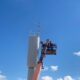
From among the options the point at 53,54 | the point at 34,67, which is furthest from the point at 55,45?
the point at 34,67

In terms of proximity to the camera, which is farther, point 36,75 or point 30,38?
point 30,38

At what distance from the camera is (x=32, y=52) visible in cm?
7369

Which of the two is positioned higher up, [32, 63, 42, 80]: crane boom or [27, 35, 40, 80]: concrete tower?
[27, 35, 40, 80]: concrete tower

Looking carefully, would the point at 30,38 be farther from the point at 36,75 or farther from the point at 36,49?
the point at 36,75

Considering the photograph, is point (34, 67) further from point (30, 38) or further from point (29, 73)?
point (30, 38)

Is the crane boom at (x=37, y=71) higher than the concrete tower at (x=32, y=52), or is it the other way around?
the concrete tower at (x=32, y=52)

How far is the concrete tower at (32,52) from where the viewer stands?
71.9 meters

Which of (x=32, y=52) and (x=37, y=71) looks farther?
(x=32, y=52)

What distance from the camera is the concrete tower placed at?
236ft

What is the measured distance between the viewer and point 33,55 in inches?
2891

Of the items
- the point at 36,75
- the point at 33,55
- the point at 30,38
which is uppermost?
the point at 30,38

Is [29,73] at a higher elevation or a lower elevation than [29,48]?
lower

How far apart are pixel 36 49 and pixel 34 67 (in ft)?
15.2

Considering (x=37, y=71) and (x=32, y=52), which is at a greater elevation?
(x=32, y=52)
